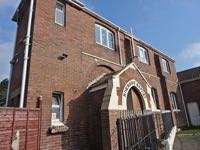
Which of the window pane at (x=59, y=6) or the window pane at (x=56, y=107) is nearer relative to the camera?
the window pane at (x=56, y=107)

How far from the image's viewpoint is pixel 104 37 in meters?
12.6

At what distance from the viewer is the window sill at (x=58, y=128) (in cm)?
714

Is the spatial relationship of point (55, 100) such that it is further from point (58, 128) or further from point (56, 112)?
point (58, 128)

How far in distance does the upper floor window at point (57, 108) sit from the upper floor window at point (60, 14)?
4.10 metres

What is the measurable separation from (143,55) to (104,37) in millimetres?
5808

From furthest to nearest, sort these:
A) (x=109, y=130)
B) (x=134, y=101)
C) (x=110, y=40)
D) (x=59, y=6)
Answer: (x=110, y=40) < (x=59, y=6) < (x=134, y=101) < (x=109, y=130)

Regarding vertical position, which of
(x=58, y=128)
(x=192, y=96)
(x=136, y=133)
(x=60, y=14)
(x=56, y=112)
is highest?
(x=60, y=14)

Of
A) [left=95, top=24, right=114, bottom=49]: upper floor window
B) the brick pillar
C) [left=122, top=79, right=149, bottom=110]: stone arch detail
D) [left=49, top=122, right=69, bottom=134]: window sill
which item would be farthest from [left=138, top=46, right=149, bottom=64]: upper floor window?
[left=49, top=122, right=69, bottom=134]: window sill

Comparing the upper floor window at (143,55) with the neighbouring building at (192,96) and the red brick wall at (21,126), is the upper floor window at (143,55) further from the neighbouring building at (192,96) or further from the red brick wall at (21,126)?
the red brick wall at (21,126)

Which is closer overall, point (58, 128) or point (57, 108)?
point (58, 128)

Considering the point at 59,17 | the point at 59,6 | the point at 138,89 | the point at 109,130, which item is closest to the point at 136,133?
the point at 109,130

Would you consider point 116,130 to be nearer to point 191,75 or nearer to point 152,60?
point 152,60

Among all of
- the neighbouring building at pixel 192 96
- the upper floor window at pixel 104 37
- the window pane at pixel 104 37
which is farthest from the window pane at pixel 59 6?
the neighbouring building at pixel 192 96

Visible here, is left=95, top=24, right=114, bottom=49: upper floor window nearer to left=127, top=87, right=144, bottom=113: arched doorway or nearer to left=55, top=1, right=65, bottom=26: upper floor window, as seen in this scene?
left=55, top=1, right=65, bottom=26: upper floor window
